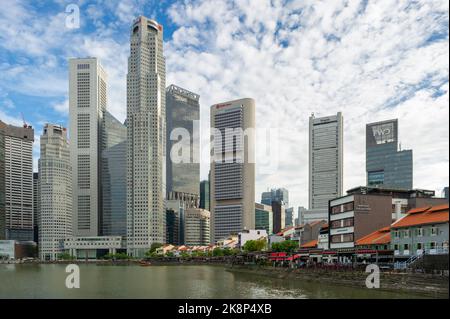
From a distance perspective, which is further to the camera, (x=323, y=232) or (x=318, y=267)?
(x=323, y=232)

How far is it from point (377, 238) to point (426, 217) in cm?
1243

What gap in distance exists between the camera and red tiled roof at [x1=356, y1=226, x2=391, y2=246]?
73250 millimetres

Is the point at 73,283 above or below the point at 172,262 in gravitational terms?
above

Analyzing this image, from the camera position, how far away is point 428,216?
211ft

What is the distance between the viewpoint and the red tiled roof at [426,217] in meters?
60.9

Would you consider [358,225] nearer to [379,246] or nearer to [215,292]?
[379,246]

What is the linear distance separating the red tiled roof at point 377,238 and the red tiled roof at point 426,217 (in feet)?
14.3

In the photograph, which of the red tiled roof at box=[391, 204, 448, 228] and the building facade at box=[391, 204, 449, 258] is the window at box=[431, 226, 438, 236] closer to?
the building facade at box=[391, 204, 449, 258]

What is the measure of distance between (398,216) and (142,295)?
50292mm

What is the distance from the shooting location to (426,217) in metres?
64.6

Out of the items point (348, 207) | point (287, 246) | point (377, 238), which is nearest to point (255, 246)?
point (287, 246)
